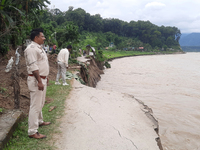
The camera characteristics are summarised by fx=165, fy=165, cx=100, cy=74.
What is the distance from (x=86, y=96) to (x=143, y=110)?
2.19m

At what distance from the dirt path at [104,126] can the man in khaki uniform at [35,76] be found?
1.91ft

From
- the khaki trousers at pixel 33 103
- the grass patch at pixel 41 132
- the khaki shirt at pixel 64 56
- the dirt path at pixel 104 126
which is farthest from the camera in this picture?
the khaki shirt at pixel 64 56

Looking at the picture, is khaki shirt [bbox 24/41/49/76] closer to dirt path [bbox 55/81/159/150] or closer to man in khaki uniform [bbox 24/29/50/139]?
man in khaki uniform [bbox 24/29/50/139]

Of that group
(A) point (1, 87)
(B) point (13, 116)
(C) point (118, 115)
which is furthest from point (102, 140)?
(A) point (1, 87)

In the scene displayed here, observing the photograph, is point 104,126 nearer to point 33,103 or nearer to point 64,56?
point 33,103

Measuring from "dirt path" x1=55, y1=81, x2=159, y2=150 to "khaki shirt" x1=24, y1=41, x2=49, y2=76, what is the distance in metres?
1.41

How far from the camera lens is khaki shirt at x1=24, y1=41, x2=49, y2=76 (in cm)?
296

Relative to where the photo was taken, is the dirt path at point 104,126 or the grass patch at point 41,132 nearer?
the grass patch at point 41,132

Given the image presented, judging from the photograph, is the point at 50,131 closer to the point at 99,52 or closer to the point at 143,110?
the point at 143,110

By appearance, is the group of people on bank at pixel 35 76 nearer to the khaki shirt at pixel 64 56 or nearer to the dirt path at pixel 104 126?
the dirt path at pixel 104 126

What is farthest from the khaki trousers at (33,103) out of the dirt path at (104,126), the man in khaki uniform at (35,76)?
the dirt path at (104,126)

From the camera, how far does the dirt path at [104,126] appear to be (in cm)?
326

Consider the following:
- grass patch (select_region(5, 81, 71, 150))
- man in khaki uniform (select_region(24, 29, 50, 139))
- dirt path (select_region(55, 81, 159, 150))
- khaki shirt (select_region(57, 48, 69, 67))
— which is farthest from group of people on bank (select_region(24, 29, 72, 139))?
khaki shirt (select_region(57, 48, 69, 67))

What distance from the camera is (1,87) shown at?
5.24 meters
